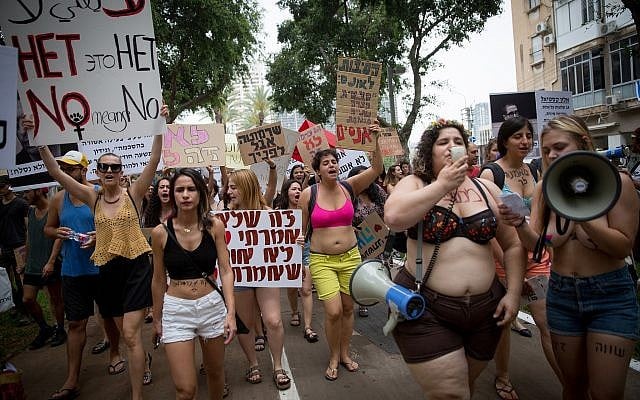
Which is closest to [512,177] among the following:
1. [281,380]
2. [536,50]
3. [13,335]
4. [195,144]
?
[281,380]

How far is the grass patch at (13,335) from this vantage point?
628 centimetres

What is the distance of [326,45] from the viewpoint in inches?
738

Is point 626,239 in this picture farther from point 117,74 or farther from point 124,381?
point 124,381

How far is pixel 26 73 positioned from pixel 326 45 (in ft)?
52.2

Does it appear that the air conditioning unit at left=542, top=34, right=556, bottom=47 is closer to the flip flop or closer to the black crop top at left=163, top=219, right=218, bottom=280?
the flip flop

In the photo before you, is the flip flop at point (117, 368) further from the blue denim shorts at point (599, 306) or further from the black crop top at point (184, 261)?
the blue denim shorts at point (599, 306)

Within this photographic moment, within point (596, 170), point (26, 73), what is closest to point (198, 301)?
point (26, 73)

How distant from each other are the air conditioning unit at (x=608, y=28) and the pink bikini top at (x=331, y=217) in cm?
2434

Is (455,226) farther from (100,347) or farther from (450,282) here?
(100,347)

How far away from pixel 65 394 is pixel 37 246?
2.43 meters

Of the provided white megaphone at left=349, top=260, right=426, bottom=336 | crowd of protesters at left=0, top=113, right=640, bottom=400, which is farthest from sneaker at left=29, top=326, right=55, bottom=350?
white megaphone at left=349, top=260, right=426, bottom=336

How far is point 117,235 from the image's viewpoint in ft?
13.4

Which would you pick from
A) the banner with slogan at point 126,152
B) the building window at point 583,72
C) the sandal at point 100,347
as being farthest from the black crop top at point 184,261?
the building window at point 583,72

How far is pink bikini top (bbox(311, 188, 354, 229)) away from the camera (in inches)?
182
